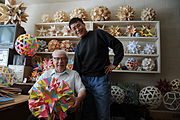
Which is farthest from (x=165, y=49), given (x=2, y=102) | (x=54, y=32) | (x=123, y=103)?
(x=2, y=102)

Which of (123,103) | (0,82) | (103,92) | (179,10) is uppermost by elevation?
(179,10)

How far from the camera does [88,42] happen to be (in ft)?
4.44

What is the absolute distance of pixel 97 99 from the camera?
126 cm

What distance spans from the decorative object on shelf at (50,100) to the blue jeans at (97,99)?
458mm

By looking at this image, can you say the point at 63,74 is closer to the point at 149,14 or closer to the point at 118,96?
the point at 118,96

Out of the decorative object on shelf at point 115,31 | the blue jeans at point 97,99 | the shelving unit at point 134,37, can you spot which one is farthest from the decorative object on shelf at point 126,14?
the blue jeans at point 97,99

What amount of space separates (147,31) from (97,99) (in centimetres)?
162

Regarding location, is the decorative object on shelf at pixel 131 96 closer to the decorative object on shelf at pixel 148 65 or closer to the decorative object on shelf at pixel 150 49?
the decorative object on shelf at pixel 148 65

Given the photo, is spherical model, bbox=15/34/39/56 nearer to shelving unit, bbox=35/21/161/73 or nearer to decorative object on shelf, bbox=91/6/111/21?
shelving unit, bbox=35/21/161/73

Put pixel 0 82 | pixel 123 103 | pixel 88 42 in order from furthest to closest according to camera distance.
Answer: pixel 123 103 < pixel 88 42 < pixel 0 82

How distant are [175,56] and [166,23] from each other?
661 millimetres

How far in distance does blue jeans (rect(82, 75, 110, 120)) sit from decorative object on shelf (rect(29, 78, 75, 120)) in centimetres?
46

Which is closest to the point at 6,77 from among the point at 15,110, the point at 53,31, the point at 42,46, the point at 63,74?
the point at 15,110

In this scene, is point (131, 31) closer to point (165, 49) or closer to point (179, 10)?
point (165, 49)
